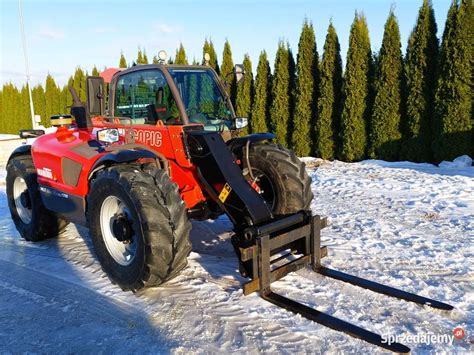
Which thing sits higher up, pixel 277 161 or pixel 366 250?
pixel 277 161

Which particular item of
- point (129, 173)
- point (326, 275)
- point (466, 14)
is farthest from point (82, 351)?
point (466, 14)

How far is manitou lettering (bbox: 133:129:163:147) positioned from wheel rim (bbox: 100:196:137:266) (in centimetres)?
78

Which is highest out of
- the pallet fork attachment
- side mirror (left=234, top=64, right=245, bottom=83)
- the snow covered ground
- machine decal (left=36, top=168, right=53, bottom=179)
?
side mirror (left=234, top=64, right=245, bottom=83)

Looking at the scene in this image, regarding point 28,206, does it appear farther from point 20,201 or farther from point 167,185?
point 167,185

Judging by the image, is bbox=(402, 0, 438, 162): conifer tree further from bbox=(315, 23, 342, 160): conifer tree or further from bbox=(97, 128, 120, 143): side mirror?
bbox=(97, 128, 120, 143): side mirror

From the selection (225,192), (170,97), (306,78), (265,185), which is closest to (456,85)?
(306,78)

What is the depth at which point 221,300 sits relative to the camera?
3500 mm

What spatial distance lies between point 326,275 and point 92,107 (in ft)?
10.6

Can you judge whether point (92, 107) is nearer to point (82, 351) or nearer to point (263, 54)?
point (82, 351)

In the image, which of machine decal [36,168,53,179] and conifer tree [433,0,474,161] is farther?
conifer tree [433,0,474,161]

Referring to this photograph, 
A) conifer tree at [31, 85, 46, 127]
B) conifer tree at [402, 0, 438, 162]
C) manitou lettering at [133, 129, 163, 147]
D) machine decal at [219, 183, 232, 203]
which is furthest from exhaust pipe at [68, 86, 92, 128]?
conifer tree at [31, 85, 46, 127]

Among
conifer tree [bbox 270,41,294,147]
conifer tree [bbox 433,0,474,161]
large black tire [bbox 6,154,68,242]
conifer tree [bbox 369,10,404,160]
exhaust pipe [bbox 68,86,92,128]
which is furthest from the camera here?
conifer tree [bbox 270,41,294,147]

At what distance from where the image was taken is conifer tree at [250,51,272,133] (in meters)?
14.4

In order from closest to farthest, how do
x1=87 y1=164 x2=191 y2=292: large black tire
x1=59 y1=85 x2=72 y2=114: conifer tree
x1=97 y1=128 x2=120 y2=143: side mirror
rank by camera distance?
x1=87 y1=164 x2=191 y2=292: large black tire
x1=97 y1=128 x2=120 y2=143: side mirror
x1=59 y1=85 x2=72 y2=114: conifer tree
